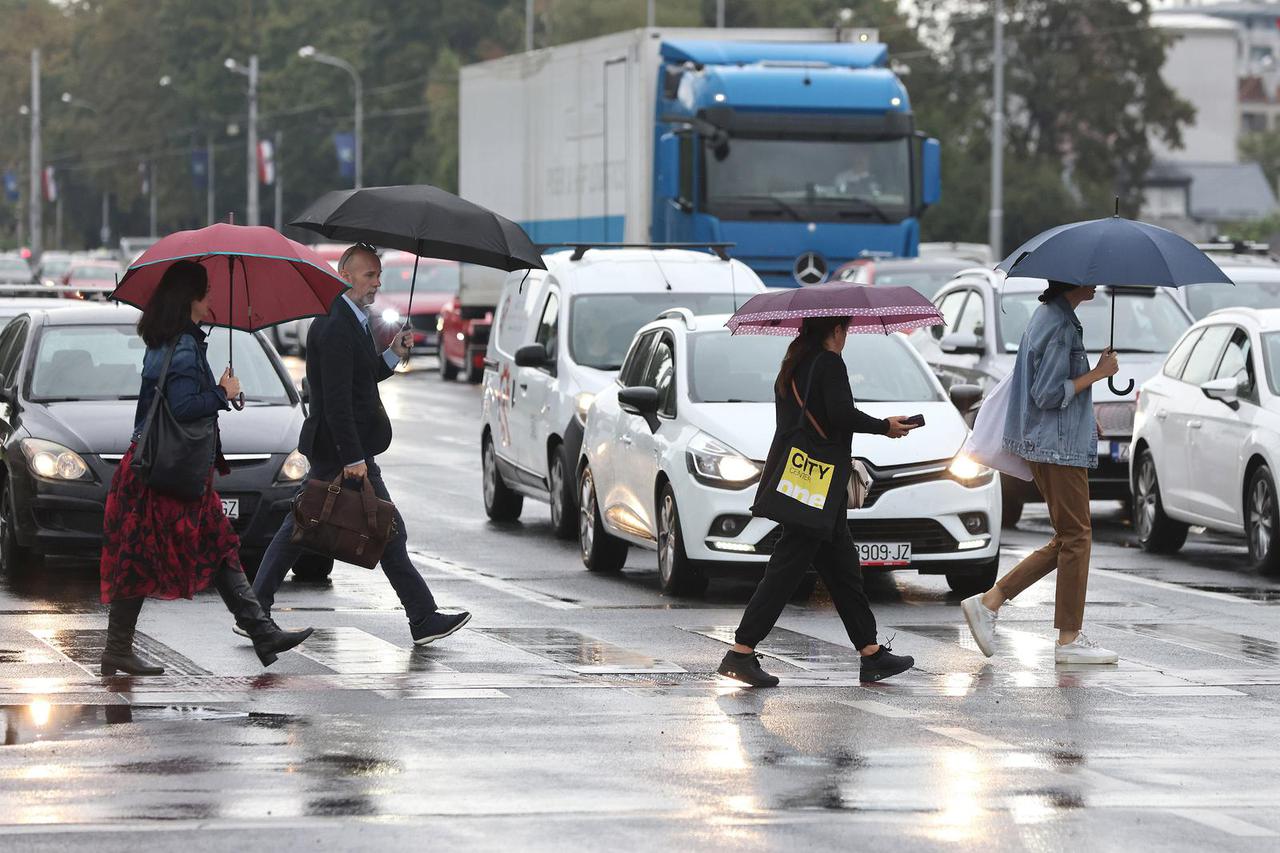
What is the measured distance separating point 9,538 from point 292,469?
1.63m

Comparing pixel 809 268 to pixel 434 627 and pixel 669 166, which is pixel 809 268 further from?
pixel 434 627

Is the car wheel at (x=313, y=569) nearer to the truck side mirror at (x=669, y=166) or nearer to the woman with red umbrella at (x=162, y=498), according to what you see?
the woman with red umbrella at (x=162, y=498)

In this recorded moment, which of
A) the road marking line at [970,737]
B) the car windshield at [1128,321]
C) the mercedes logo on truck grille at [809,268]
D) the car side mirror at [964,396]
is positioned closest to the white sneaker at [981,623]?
the road marking line at [970,737]

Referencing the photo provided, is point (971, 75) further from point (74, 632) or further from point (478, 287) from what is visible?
point (74, 632)

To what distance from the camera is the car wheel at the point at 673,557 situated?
13.8 meters

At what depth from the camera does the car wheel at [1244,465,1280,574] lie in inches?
597

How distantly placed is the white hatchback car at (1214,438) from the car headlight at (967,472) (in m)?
2.07

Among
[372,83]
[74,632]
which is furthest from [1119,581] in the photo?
[372,83]

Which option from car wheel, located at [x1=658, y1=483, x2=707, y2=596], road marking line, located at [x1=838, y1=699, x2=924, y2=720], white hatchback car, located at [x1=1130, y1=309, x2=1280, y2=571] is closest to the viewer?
road marking line, located at [x1=838, y1=699, x2=924, y2=720]

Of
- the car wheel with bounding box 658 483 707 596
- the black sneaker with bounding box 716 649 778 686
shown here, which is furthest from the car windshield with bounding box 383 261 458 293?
the black sneaker with bounding box 716 649 778 686

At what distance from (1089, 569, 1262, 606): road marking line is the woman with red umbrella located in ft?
19.4

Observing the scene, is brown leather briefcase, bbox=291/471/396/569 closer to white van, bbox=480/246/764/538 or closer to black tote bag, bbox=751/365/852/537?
black tote bag, bbox=751/365/852/537

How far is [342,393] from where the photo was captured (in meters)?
11.2

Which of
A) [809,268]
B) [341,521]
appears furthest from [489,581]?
[809,268]
